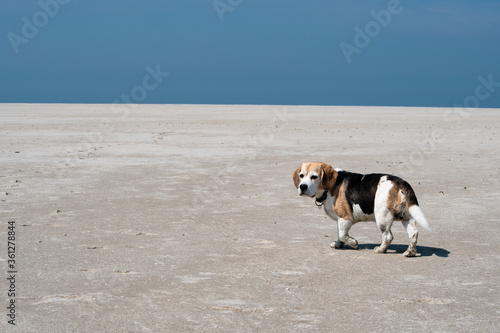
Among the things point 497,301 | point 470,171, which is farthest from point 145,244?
point 470,171

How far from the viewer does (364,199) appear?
7848 millimetres

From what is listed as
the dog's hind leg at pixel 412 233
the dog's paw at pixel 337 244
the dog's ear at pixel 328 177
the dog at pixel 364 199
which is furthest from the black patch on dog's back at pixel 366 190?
the dog's paw at pixel 337 244

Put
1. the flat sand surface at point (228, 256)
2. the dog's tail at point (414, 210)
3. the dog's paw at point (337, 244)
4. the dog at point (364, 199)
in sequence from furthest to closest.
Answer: the dog's paw at point (337, 244) → the dog at point (364, 199) → the dog's tail at point (414, 210) → the flat sand surface at point (228, 256)

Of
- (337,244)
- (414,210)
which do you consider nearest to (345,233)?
(337,244)

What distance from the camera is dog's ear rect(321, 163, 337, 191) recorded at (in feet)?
26.7

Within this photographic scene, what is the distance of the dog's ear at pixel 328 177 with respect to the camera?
320 inches

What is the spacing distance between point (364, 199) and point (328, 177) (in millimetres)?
584

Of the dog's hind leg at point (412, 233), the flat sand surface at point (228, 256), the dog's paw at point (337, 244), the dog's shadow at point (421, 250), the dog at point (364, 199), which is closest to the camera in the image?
the flat sand surface at point (228, 256)

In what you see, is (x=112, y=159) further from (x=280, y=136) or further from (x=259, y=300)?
(x=259, y=300)

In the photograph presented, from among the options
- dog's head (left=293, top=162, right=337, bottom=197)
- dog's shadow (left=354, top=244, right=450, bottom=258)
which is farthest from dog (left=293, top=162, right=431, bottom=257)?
dog's shadow (left=354, top=244, right=450, bottom=258)

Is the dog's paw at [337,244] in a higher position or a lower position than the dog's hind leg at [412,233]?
lower

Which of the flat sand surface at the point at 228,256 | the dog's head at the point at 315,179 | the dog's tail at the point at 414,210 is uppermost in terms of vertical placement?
the dog's head at the point at 315,179

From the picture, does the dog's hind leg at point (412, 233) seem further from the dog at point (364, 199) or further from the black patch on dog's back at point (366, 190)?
the black patch on dog's back at point (366, 190)

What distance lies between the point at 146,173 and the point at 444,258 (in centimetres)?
991
